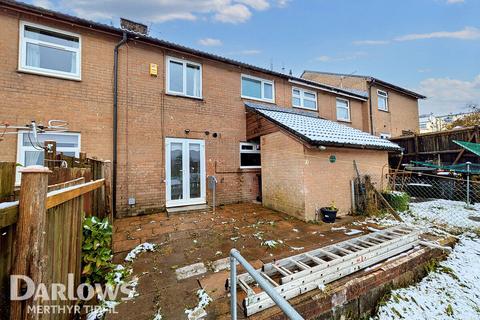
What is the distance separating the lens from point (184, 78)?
821 cm

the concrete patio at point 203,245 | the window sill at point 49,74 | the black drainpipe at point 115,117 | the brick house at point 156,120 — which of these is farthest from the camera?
the black drainpipe at point 115,117

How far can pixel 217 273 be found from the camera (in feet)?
11.0

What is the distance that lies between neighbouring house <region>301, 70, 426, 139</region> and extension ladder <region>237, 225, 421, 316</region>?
11733 millimetres

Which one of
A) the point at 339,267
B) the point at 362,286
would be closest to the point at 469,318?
the point at 362,286

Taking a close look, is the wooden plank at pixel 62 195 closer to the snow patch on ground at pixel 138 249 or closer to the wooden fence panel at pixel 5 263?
the wooden fence panel at pixel 5 263

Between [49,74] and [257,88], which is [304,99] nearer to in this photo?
[257,88]

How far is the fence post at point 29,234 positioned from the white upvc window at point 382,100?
17825 millimetres

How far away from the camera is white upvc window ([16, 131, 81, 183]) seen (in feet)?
18.8

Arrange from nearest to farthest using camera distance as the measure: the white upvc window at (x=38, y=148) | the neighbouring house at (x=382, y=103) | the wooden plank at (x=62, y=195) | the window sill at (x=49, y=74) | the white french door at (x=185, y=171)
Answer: the wooden plank at (x=62, y=195) < the white upvc window at (x=38, y=148) < the window sill at (x=49, y=74) < the white french door at (x=185, y=171) < the neighbouring house at (x=382, y=103)

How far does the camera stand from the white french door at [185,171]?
7.61 metres

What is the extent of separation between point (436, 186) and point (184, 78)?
1297 centimetres

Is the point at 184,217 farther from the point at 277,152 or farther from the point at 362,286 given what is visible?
the point at 362,286

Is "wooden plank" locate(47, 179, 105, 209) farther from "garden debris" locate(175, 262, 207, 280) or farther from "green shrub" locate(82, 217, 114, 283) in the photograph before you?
"garden debris" locate(175, 262, 207, 280)

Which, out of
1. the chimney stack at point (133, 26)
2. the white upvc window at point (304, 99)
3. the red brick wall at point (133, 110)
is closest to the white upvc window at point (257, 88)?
the red brick wall at point (133, 110)
